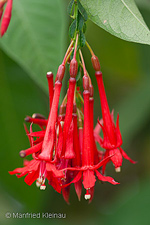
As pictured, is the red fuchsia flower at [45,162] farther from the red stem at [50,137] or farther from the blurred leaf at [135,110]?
the blurred leaf at [135,110]

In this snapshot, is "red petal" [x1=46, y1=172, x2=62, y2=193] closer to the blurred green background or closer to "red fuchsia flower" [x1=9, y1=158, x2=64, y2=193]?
"red fuchsia flower" [x1=9, y1=158, x2=64, y2=193]

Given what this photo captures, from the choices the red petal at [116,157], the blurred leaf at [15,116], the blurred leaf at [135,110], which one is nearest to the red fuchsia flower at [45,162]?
the red petal at [116,157]

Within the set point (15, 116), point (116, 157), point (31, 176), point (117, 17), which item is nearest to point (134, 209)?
point (15, 116)

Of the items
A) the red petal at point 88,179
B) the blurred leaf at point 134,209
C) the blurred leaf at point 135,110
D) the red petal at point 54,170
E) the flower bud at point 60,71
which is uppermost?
the flower bud at point 60,71

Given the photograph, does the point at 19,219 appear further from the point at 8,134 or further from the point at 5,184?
the point at 8,134

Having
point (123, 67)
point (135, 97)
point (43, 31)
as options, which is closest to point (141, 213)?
point (135, 97)

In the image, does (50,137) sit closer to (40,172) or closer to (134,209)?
(40,172)
